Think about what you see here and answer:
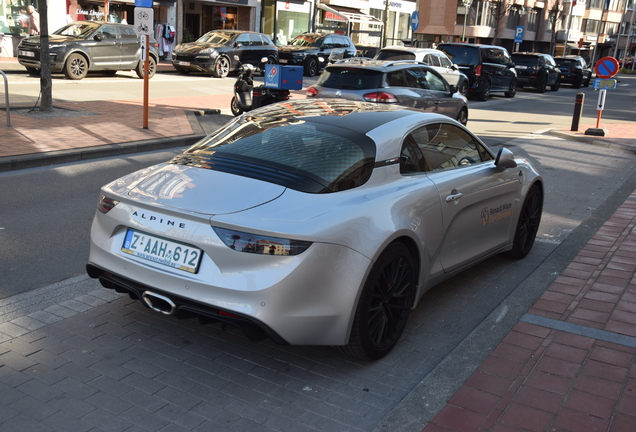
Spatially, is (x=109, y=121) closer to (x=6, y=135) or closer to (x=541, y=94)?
(x=6, y=135)

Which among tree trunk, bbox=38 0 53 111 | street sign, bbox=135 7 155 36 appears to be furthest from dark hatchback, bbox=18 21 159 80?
street sign, bbox=135 7 155 36

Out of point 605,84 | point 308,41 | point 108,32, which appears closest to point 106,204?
point 605,84

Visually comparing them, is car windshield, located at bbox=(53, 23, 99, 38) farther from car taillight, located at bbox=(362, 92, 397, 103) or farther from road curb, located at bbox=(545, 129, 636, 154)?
road curb, located at bbox=(545, 129, 636, 154)

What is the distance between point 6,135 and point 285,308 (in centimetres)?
864

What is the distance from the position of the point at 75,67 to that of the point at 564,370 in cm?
1868

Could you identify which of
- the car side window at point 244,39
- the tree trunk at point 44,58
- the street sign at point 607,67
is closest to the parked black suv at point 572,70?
the car side window at point 244,39

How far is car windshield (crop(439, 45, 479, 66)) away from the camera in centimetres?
2414

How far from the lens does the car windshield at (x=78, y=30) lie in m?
20.4

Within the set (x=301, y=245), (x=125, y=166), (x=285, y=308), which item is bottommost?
(x=125, y=166)

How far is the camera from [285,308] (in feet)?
11.2

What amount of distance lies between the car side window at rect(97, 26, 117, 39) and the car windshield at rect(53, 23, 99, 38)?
0.77 ft

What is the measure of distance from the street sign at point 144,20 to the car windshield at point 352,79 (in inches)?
127

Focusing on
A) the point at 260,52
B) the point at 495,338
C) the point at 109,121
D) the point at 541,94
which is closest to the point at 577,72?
the point at 541,94

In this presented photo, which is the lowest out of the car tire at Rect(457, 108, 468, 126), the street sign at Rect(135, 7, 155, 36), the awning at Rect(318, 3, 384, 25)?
the car tire at Rect(457, 108, 468, 126)
